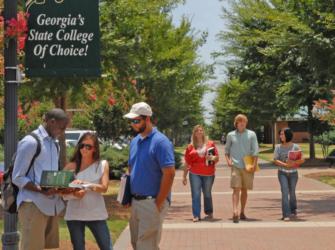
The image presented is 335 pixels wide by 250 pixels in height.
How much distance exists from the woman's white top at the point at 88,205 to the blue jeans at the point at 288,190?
237 inches

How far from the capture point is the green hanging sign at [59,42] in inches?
238

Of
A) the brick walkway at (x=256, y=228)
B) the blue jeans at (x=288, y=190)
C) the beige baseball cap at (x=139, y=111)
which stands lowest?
the brick walkway at (x=256, y=228)

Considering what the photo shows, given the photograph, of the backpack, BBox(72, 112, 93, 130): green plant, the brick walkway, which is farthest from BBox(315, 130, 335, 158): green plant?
the backpack

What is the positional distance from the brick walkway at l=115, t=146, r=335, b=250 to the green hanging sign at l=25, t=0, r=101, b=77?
147 inches

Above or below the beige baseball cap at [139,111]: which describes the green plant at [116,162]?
below

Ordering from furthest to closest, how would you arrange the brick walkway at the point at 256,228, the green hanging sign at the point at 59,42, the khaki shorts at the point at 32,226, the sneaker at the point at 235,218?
1. the sneaker at the point at 235,218
2. the brick walkway at the point at 256,228
3. the green hanging sign at the point at 59,42
4. the khaki shorts at the point at 32,226

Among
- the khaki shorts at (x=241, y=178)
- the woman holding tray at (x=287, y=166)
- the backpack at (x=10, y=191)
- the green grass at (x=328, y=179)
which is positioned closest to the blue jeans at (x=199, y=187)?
the khaki shorts at (x=241, y=178)

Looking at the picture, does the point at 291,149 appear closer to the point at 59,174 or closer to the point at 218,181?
the point at 59,174

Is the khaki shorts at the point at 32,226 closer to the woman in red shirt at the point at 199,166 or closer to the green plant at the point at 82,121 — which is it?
the woman in red shirt at the point at 199,166

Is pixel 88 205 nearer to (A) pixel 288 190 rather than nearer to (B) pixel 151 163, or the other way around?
(B) pixel 151 163

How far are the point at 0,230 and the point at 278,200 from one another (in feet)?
24.6

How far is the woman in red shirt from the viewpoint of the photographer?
1184 centimetres

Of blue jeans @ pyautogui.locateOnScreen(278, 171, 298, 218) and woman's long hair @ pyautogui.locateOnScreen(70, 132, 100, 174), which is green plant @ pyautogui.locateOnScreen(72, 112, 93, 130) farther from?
woman's long hair @ pyautogui.locateOnScreen(70, 132, 100, 174)

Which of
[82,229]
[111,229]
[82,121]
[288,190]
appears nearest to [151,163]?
[82,229]
